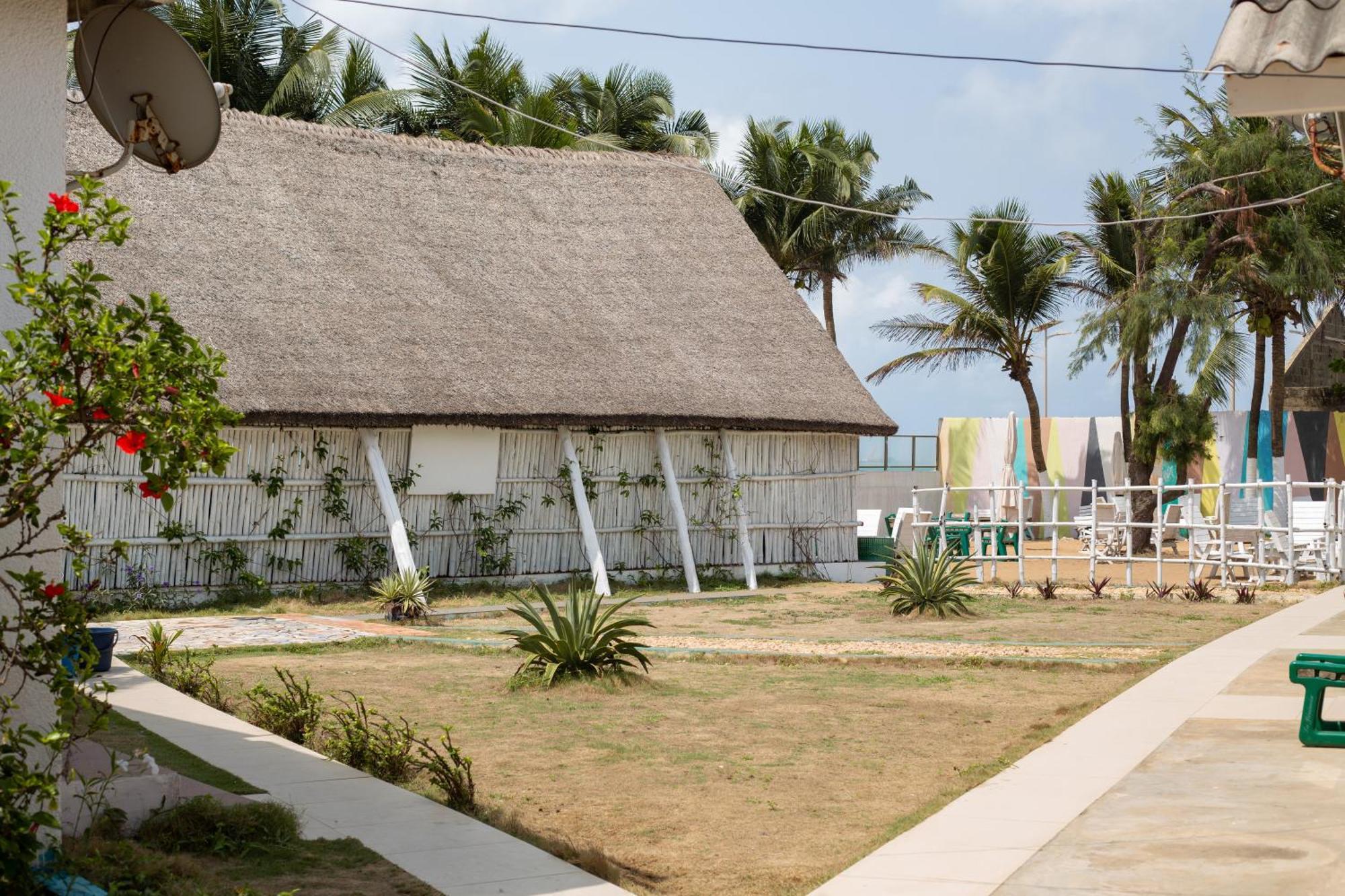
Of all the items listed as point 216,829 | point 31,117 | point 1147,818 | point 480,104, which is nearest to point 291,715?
point 216,829

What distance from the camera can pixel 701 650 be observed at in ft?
40.8

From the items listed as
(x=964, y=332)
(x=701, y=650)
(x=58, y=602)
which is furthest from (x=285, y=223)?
(x=964, y=332)

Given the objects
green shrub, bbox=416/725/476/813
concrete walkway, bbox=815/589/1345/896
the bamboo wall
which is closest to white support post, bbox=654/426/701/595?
the bamboo wall

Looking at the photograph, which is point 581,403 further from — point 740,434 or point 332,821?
point 332,821

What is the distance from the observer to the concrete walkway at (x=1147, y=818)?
5012 mm

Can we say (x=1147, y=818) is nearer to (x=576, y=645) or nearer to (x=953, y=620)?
(x=576, y=645)

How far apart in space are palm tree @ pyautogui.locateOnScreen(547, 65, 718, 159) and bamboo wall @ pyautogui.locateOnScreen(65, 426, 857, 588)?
628 inches

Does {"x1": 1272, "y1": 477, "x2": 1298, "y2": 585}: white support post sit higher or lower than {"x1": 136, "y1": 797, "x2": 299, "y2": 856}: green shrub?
higher

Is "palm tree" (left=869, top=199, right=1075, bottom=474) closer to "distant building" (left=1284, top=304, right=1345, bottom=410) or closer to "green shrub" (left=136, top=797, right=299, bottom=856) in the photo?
"distant building" (left=1284, top=304, right=1345, bottom=410)

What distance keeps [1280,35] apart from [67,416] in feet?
14.6

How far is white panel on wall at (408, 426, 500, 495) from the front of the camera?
1720 centimetres

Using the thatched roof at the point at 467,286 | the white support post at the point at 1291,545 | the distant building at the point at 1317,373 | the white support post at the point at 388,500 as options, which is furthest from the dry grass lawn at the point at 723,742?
the distant building at the point at 1317,373

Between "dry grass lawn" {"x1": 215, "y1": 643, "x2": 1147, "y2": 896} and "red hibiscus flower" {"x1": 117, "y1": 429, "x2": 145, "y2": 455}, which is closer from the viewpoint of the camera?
"red hibiscus flower" {"x1": 117, "y1": 429, "x2": 145, "y2": 455}

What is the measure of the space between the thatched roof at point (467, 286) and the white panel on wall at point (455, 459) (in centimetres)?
62
